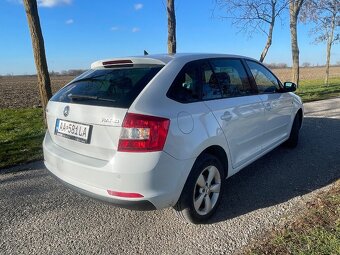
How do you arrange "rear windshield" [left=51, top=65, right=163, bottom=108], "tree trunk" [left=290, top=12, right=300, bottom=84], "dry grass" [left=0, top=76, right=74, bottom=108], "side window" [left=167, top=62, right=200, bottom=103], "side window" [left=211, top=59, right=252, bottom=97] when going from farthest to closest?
"dry grass" [left=0, top=76, right=74, bottom=108], "tree trunk" [left=290, top=12, right=300, bottom=84], "side window" [left=211, top=59, right=252, bottom=97], "side window" [left=167, top=62, right=200, bottom=103], "rear windshield" [left=51, top=65, right=163, bottom=108]

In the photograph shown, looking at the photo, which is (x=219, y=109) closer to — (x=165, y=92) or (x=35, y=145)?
(x=165, y=92)

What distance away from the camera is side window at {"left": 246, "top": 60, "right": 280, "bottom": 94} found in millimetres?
4409

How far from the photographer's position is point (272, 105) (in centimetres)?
455

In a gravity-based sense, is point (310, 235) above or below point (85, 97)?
below

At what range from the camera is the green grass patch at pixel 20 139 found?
531cm

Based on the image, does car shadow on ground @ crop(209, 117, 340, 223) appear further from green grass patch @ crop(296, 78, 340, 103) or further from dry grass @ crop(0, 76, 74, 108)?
dry grass @ crop(0, 76, 74, 108)

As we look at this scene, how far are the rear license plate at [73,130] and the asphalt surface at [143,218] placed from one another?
911 millimetres

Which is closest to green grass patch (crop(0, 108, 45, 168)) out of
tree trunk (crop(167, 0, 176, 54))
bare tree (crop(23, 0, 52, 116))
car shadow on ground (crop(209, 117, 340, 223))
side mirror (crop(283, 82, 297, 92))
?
bare tree (crop(23, 0, 52, 116))

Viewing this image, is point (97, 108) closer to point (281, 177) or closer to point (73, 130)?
point (73, 130)

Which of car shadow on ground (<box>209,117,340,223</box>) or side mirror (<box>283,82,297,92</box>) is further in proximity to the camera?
side mirror (<box>283,82,297,92</box>)

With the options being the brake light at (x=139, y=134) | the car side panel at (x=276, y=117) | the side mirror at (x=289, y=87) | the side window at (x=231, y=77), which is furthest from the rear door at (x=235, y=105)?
the side mirror at (x=289, y=87)

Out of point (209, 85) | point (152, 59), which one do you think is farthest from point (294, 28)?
point (152, 59)

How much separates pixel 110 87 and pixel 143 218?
4.63 ft

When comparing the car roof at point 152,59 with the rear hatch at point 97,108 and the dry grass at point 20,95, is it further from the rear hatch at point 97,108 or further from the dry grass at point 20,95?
the dry grass at point 20,95
